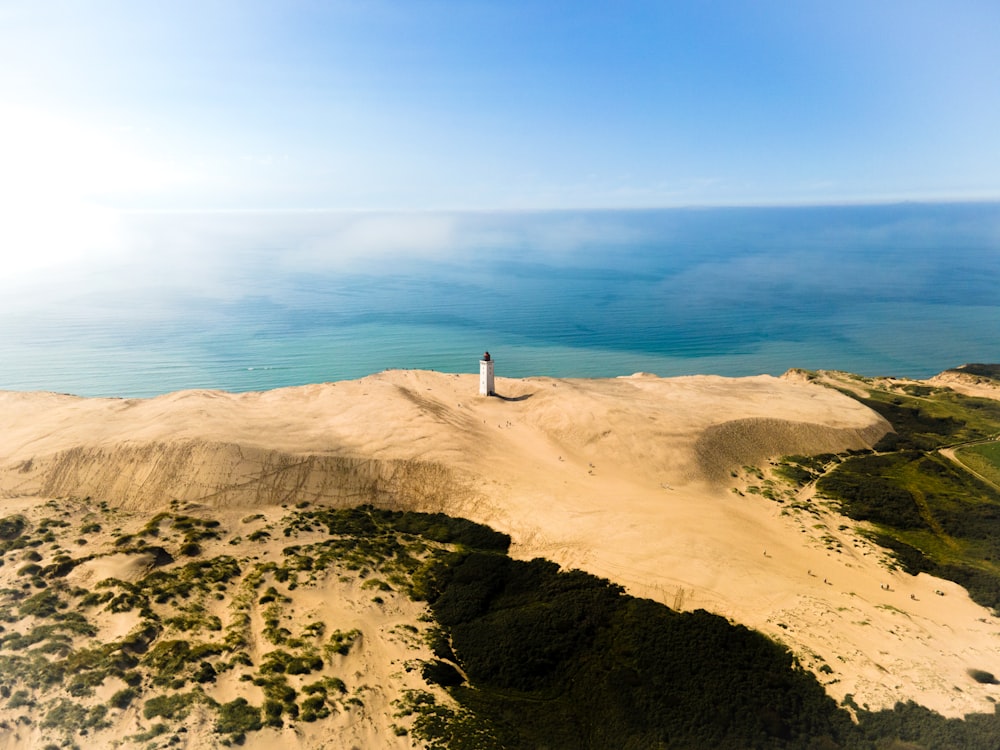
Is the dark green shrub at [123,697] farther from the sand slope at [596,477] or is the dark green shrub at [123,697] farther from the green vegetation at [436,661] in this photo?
the sand slope at [596,477]

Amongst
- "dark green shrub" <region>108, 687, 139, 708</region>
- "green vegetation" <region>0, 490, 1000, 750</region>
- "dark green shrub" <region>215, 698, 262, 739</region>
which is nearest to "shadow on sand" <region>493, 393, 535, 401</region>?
"green vegetation" <region>0, 490, 1000, 750</region>

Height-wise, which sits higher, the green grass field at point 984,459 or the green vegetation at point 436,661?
the green vegetation at point 436,661

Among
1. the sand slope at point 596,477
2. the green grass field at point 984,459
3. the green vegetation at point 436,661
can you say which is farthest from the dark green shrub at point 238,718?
the green grass field at point 984,459

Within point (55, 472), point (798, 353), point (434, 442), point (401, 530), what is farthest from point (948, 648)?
point (798, 353)

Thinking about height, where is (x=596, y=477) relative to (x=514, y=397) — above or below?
below

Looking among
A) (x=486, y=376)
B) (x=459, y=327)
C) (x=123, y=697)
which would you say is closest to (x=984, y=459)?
(x=486, y=376)

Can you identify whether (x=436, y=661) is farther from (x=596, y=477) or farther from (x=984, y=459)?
(x=984, y=459)

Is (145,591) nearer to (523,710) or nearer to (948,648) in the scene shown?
(523,710)
